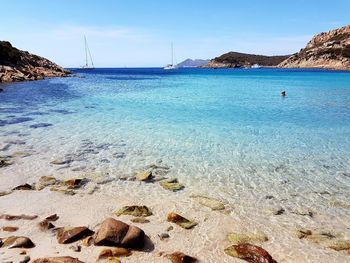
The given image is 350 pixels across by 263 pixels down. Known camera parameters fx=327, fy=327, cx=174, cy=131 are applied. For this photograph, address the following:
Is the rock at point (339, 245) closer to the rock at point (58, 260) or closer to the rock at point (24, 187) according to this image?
the rock at point (58, 260)

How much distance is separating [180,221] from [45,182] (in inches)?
228

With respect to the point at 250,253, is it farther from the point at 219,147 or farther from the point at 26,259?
the point at 219,147

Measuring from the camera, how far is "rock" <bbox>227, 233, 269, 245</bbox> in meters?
8.29

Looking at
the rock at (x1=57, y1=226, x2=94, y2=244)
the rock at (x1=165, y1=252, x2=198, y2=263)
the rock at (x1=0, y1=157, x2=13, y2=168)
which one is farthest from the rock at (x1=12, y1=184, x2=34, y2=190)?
the rock at (x1=165, y1=252, x2=198, y2=263)

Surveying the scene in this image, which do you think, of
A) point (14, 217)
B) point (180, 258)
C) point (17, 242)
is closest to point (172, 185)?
point (180, 258)

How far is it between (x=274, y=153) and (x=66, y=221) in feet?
34.7

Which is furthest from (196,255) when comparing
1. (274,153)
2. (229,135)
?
(229,135)

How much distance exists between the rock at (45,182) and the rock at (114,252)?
526 cm

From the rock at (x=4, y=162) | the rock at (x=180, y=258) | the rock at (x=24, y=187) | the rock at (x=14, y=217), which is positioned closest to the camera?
the rock at (x=180, y=258)

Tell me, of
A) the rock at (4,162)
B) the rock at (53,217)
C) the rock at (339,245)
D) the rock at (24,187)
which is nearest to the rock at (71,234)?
the rock at (53,217)

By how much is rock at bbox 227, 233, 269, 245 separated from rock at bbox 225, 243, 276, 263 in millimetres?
342

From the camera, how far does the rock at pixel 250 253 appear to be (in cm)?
738

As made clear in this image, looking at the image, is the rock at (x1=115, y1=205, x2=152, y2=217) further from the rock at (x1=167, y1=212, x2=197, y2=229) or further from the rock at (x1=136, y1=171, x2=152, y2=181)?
the rock at (x1=136, y1=171, x2=152, y2=181)

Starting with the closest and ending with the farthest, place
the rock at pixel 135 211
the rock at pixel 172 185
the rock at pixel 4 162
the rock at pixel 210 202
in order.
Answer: the rock at pixel 135 211, the rock at pixel 210 202, the rock at pixel 172 185, the rock at pixel 4 162
